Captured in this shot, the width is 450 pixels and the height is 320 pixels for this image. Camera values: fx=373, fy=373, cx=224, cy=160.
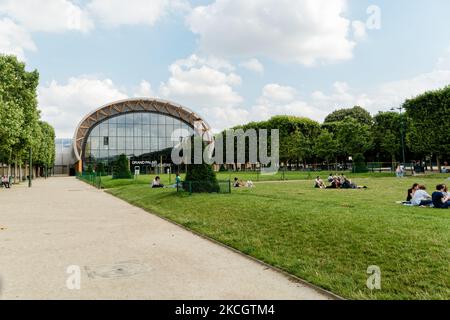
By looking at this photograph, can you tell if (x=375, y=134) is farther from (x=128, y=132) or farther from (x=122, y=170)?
(x=128, y=132)

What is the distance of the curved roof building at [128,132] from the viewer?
277 ft

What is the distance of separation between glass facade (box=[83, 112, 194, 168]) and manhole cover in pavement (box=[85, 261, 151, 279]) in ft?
258

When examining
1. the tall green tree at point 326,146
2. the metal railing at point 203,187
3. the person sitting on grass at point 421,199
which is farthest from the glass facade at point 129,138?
the person sitting on grass at point 421,199

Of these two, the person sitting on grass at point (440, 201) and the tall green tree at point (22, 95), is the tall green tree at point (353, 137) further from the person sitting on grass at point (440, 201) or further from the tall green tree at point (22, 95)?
the person sitting on grass at point (440, 201)

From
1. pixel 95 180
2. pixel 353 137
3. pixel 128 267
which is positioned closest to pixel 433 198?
pixel 128 267

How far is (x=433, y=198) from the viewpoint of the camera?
42.1 feet

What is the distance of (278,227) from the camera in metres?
10.1

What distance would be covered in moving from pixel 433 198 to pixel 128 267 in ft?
34.9

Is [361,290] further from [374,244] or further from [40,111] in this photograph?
[40,111]

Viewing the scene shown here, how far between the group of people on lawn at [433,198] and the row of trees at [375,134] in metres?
34.3

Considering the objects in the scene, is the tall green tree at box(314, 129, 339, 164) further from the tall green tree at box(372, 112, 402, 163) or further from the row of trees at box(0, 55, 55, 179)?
the row of trees at box(0, 55, 55, 179)

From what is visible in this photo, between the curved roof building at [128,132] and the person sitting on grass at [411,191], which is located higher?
the curved roof building at [128,132]
